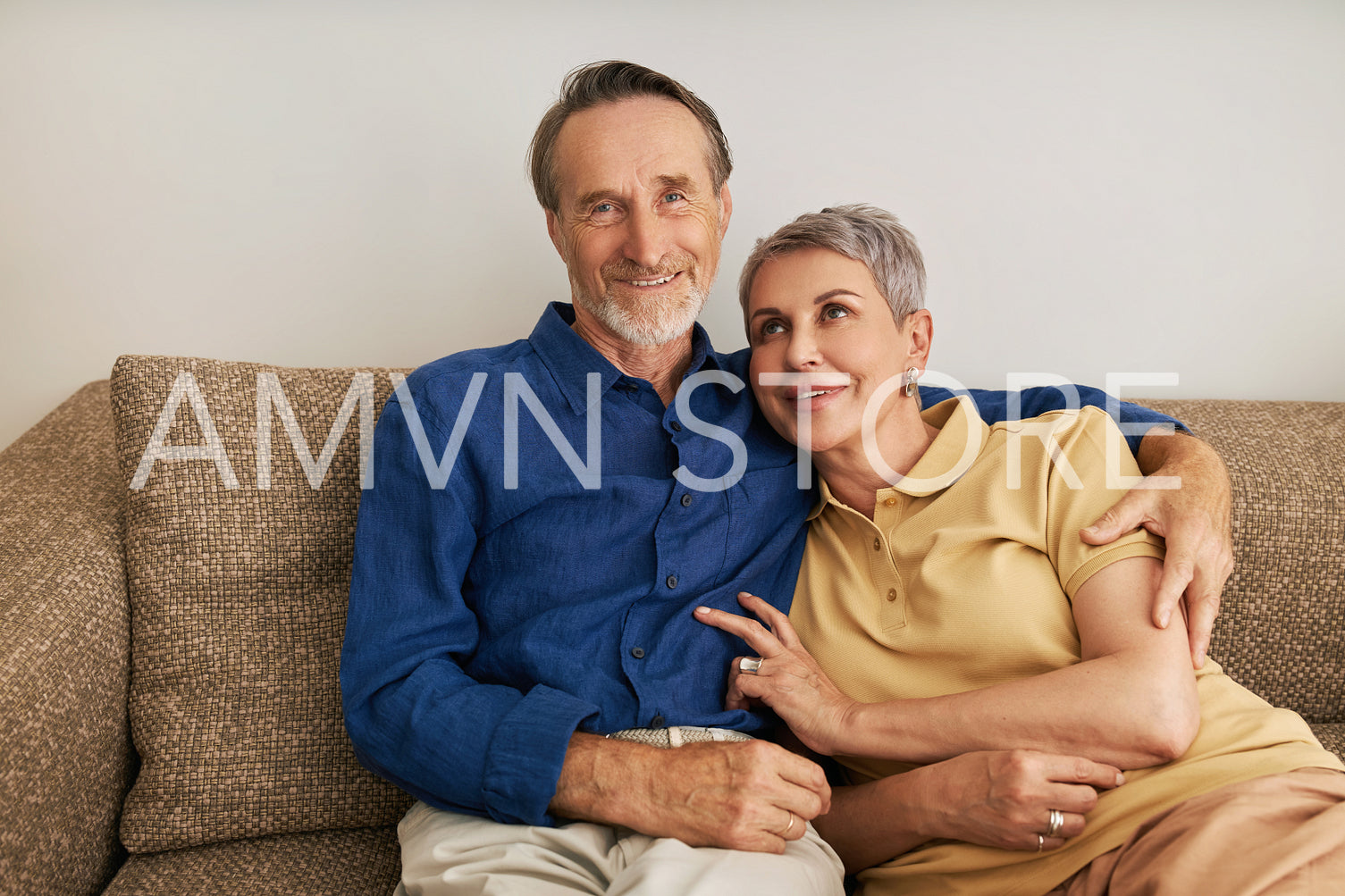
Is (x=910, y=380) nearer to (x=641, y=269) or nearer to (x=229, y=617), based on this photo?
(x=641, y=269)

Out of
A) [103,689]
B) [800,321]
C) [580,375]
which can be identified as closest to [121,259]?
[103,689]

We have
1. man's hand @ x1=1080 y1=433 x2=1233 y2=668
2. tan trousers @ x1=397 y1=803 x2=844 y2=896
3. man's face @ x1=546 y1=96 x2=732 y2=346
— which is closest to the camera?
tan trousers @ x1=397 y1=803 x2=844 y2=896

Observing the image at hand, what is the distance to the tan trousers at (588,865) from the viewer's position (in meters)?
1.08

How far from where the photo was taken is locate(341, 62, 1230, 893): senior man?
1.16 m

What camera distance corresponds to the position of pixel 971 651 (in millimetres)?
1277

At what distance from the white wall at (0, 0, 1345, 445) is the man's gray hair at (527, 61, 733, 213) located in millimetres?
375

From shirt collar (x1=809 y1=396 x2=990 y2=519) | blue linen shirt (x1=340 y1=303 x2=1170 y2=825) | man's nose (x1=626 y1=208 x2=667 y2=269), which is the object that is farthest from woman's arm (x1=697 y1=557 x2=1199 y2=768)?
man's nose (x1=626 y1=208 x2=667 y2=269)

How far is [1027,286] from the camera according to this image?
77.4 inches

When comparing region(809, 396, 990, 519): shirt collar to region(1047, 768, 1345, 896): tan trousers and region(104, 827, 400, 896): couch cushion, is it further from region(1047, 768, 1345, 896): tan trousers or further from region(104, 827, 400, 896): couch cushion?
region(104, 827, 400, 896): couch cushion

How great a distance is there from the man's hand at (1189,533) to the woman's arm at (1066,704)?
32 millimetres

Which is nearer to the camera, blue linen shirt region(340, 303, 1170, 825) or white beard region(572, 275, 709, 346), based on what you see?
blue linen shirt region(340, 303, 1170, 825)

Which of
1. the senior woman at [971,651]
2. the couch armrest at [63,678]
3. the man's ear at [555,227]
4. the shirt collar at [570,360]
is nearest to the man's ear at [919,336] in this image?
the senior woman at [971,651]

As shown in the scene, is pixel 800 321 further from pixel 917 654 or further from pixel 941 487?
pixel 917 654

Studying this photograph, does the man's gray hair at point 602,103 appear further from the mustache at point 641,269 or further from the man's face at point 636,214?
the mustache at point 641,269
